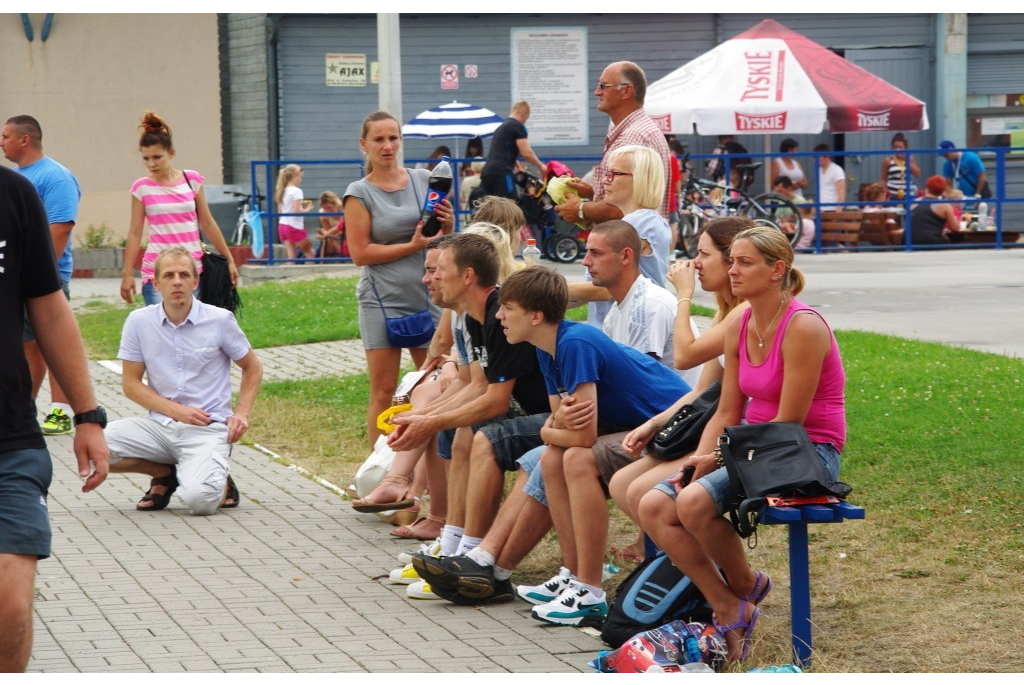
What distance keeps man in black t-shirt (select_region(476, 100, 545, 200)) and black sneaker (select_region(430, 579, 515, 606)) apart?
1231 cm

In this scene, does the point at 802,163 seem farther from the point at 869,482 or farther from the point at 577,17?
the point at 869,482

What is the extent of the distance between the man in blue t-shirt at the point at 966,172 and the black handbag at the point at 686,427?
18.1 m

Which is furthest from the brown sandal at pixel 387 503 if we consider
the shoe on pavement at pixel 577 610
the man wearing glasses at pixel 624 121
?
the shoe on pavement at pixel 577 610

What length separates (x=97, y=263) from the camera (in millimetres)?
23156

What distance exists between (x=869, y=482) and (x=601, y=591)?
2.39 m

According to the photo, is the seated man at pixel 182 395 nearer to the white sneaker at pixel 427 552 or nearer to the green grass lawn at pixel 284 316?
the white sneaker at pixel 427 552

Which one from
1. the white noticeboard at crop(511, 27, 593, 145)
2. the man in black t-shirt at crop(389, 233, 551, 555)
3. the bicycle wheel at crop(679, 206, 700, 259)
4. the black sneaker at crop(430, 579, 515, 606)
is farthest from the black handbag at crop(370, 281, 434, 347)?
the white noticeboard at crop(511, 27, 593, 145)

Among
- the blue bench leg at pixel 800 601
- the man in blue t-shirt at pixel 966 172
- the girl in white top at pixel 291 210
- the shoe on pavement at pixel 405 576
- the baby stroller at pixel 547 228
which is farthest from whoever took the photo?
the man in blue t-shirt at pixel 966 172

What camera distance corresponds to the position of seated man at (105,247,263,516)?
25.1ft

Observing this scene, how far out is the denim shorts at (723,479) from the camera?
15.8 feet

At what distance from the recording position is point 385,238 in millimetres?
7965

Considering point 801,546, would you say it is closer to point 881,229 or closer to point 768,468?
point 768,468

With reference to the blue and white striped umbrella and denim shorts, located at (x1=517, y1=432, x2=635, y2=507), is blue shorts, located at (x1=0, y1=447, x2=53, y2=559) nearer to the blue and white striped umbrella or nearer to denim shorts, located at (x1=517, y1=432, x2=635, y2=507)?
denim shorts, located at (x1=517, y1=432, x2=635, y2=507)

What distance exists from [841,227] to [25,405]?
1850cm
